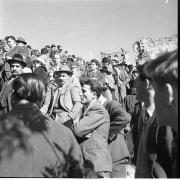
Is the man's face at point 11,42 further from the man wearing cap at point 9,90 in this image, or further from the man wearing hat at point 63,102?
the man wearing hat at point 63,102

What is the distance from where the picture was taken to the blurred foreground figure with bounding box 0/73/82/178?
104 inches

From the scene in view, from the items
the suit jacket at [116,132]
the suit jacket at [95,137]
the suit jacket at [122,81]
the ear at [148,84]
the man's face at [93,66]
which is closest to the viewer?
the ear at [148,84]

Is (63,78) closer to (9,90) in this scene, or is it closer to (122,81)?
(9,90)

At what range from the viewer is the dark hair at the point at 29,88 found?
9.62 ft

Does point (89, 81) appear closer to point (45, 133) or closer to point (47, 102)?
point (47, 102)

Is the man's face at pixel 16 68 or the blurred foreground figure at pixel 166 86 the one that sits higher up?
the man's face at pixel 16 68

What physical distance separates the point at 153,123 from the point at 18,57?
399cm

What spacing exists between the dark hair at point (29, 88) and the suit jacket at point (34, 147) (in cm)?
10

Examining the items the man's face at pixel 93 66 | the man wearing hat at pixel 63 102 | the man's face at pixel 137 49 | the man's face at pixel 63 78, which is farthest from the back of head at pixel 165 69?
the man's face at pixel 93 66

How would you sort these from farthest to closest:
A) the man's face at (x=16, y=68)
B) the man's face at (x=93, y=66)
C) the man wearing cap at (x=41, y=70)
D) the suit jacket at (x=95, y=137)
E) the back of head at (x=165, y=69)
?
the man's face at (x=93, y=66) → the man wearing cap at (x=41, y=70) → the man's face at (x=16, y=68) → the suit jacket at (x=95, y=137) → the back of head at (x=165, y=69)

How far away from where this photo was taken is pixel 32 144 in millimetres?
2699

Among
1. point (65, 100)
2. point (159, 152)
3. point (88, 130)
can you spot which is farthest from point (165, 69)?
point (65, 100)

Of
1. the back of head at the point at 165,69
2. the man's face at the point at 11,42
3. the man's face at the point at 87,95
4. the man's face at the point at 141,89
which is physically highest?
the man's face at the point at 11,42

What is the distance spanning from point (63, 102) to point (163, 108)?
12.3 feet
